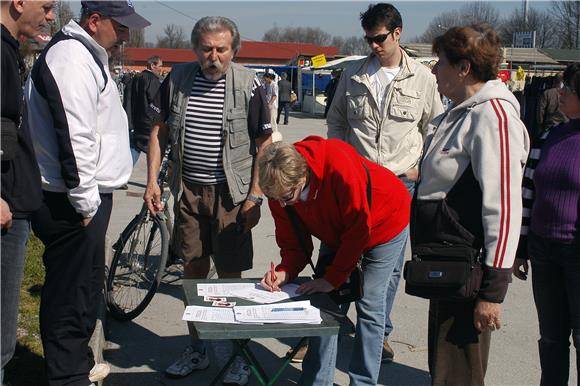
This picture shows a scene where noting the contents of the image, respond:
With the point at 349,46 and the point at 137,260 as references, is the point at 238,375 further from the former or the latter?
the point at 349,46

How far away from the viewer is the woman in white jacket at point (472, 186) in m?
2.85

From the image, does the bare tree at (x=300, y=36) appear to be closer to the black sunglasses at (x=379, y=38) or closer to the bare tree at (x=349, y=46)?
the bare tree at (x=349, y=46)

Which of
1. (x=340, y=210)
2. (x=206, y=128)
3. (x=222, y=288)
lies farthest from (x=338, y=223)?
(x=206, y=128)

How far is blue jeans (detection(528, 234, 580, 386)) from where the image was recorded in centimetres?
340

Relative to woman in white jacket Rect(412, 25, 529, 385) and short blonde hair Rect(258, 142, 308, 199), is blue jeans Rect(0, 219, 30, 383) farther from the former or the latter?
woman in white jacket Rect(412, 25, 529, 385)

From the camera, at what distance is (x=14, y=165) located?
2.91 m

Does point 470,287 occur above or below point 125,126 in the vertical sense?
below

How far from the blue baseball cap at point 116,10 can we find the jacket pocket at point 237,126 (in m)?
0.78

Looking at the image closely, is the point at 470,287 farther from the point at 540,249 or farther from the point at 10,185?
the point at 10,185

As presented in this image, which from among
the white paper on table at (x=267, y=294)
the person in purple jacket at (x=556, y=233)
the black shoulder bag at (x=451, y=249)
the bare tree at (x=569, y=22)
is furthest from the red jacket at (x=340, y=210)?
the bare tree at (x=569, y=22)

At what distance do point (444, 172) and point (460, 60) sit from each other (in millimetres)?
470

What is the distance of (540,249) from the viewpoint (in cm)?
353

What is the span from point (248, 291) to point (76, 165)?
996 mm

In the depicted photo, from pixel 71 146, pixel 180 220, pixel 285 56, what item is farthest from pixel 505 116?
pixel 285 56
